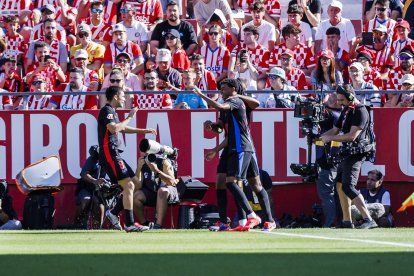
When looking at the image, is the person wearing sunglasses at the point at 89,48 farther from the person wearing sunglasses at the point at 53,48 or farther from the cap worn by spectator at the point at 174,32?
the cap worn by spectator at the point at 174,32

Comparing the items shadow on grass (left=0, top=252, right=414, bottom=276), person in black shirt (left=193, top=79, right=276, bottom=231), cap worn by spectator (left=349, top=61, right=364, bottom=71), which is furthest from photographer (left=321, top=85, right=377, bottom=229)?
shadow on grass (left=0, top=252, right=414, bottom=276)

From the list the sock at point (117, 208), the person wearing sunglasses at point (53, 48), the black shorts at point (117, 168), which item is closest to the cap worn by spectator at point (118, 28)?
the person wearing sunglasses at point (53, 48)

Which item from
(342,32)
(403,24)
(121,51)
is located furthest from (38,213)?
(403,24)

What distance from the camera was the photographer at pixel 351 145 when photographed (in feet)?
51.2

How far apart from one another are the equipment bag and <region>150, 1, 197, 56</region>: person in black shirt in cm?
409

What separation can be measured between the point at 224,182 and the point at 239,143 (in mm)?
829

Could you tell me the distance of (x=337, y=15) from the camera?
20.4 metres

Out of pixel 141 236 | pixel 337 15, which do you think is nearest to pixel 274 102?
pixel 337 15

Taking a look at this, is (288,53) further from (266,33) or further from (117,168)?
(117,168)

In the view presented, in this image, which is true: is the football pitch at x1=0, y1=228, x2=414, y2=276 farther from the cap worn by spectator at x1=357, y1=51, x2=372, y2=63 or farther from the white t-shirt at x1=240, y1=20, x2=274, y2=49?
the white t-shirt at x1=240, y1=20, x2=274, y2=49

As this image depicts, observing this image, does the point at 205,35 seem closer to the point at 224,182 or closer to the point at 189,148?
the point at 189,148

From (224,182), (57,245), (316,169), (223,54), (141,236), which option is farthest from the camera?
(223,54)

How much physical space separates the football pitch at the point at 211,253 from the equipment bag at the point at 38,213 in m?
3.38

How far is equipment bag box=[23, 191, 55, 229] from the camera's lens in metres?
17.9
